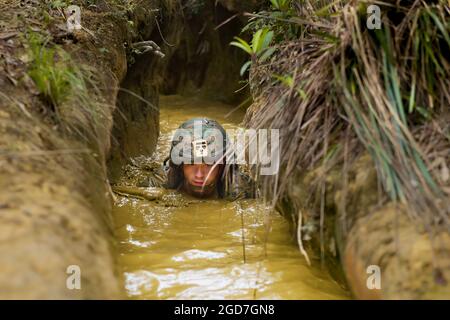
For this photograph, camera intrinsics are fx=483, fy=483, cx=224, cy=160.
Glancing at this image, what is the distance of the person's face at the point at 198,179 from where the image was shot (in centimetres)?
433

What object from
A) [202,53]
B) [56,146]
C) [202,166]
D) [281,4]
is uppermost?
[202,53]

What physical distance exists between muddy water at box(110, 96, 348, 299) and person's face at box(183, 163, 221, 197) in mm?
419

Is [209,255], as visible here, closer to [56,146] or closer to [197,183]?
[56,146]

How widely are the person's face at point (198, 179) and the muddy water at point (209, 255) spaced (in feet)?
1.37

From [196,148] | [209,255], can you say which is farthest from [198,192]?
[209,255]

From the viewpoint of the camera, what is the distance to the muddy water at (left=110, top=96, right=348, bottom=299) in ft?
7.21

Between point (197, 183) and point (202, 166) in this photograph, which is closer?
point (197, 183)

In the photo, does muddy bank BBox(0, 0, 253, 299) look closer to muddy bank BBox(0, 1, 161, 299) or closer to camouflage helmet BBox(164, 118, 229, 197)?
muddy bank BBox(0, 1, 161, 299)

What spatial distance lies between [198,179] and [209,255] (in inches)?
69.6

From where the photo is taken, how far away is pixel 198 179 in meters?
4.35

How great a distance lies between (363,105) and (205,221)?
151cm

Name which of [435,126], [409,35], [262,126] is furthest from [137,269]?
[409,35]

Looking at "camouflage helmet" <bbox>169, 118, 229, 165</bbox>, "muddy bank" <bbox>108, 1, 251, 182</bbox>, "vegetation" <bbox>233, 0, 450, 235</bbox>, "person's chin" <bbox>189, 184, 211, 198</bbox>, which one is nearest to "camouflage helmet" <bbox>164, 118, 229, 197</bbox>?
"camouflage helmet" <bbox>169, 118, 229, 165</bbox>
